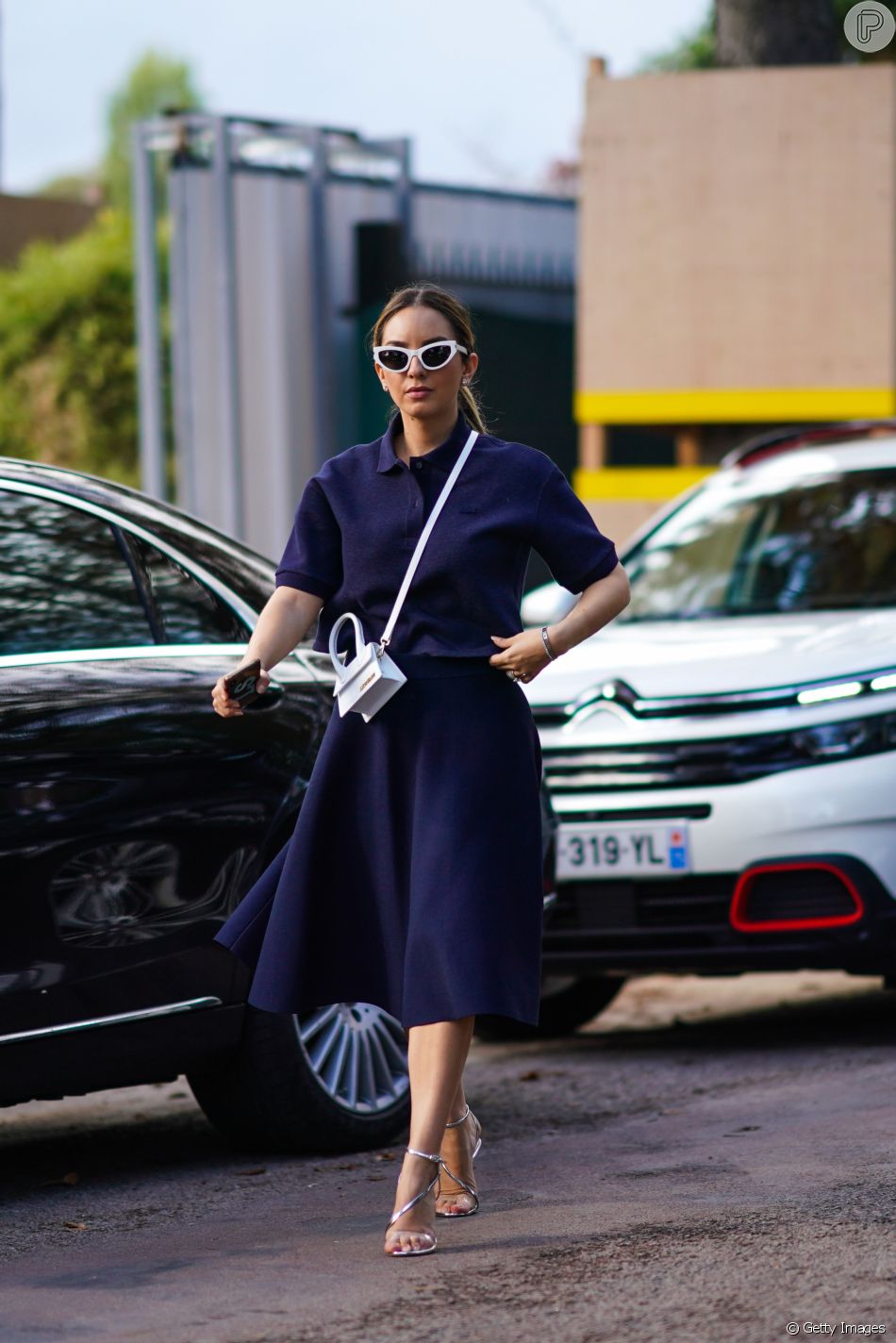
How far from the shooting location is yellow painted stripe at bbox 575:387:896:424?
42.4 ft

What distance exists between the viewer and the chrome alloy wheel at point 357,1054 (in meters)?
5.11

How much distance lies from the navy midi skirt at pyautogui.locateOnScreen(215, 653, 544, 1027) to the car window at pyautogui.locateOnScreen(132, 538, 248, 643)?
93 cm

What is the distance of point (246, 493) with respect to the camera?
A: 1379 cm

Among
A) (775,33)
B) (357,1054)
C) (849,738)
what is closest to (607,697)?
(849,738)

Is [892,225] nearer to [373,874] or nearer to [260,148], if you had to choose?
[260,148]

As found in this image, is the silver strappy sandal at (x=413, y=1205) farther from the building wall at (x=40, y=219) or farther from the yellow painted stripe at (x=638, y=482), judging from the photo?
the building wall at (x=40, y=219)

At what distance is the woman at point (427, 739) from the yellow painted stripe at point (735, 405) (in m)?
9.03

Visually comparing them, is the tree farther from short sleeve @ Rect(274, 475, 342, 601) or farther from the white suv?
short sleeve @ Rect(274, 475, 342, 601)

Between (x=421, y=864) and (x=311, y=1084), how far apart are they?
1188 mm

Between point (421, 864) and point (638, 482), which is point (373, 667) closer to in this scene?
point (421, 864)

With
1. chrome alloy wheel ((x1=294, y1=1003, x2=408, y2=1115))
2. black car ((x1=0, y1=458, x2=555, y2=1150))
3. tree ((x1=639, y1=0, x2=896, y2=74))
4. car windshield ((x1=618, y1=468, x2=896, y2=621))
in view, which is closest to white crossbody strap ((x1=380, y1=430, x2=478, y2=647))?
black car ((x1=0, y1=458, x2=555, y2=1150))

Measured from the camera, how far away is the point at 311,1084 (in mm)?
5066

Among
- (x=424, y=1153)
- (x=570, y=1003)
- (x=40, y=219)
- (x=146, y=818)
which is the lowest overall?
(x=570, y=1003)

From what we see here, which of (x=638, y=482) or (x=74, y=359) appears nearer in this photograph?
(x=638, y=482)
